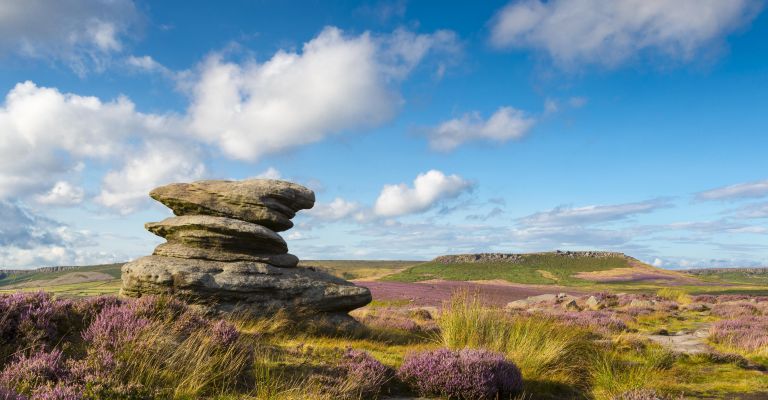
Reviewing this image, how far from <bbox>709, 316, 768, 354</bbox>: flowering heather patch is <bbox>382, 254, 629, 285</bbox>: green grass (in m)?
47.6

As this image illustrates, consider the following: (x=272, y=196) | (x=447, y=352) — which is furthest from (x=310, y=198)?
(x=447, y=352)

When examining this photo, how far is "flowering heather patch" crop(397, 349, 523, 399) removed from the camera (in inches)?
336

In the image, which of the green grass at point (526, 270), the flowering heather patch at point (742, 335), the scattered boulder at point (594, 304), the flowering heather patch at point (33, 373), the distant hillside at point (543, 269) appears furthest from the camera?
the distant hillside at point (543, 269)

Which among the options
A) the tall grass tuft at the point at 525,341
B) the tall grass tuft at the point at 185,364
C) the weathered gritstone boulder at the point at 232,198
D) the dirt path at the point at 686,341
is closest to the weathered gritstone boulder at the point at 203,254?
the weathered gritstone boulder at the point at 232,198

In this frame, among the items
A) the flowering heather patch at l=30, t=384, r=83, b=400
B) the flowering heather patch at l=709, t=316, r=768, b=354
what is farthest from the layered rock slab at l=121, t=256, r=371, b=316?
the flowering heather patch at l=709, t=316, r=768, b=354

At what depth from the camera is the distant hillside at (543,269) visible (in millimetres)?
69562

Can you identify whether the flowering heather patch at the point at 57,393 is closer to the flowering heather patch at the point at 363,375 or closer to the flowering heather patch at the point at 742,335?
the flowering heather patch at the point at 363,375

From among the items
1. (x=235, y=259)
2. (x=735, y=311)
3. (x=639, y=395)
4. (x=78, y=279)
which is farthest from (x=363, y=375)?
(x=78, y=279)

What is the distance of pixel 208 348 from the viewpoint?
8109 millimetres

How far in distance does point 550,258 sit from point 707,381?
7955cm

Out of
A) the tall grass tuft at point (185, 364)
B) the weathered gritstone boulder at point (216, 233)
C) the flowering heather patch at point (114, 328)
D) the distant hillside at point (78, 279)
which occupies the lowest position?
the distant hillside at point (78, 279)

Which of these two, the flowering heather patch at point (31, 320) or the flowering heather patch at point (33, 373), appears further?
the flowering heather patch at point (31, 320)

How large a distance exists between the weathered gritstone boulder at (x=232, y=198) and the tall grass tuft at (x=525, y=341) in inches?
293

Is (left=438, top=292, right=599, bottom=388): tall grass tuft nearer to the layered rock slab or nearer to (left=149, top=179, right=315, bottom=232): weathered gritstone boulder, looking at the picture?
the layered rock slab
